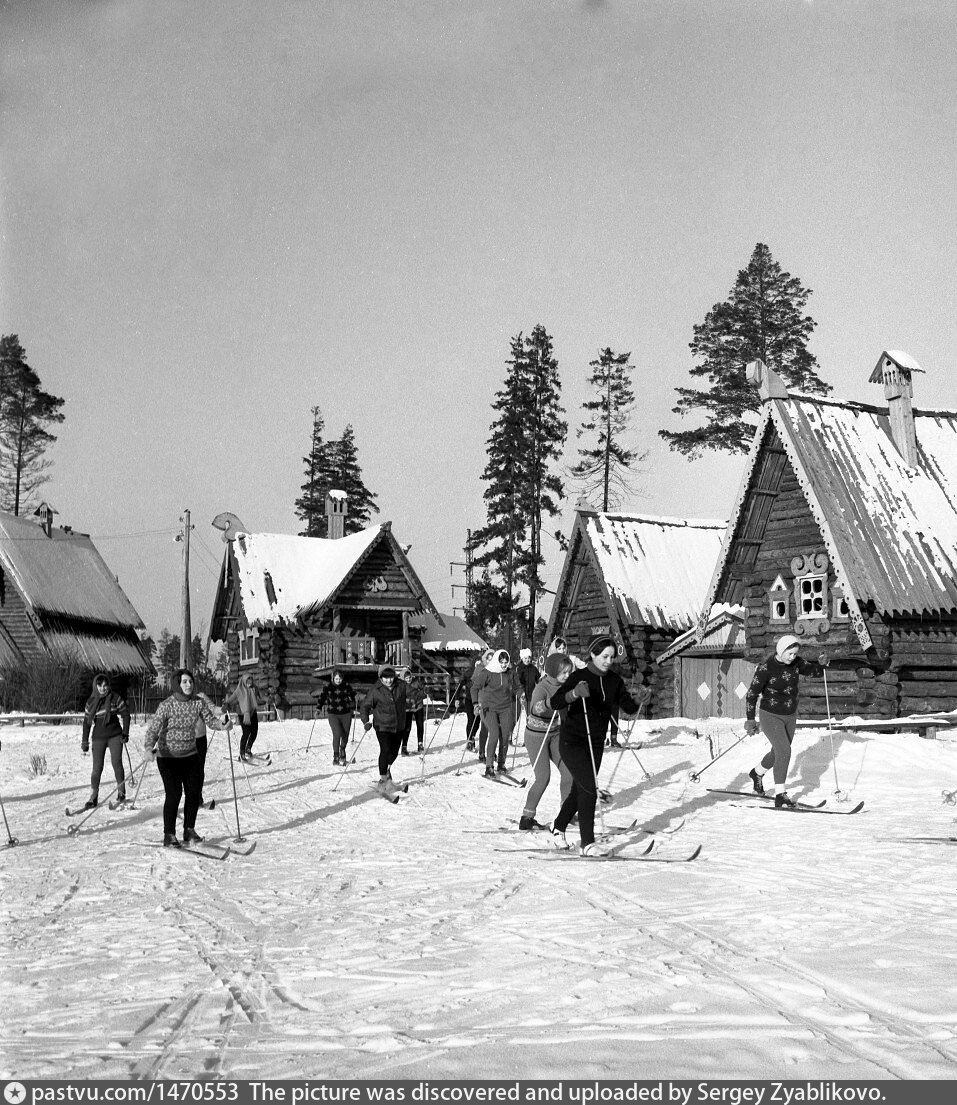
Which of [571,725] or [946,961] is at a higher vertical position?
[571,725]

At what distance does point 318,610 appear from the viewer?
1586 inches

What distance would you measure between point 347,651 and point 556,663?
96.3 ft

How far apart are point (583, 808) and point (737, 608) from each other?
20330mm

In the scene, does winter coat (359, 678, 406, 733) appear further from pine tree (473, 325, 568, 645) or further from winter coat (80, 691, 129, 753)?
pine tree (473, 325, 568, 645)

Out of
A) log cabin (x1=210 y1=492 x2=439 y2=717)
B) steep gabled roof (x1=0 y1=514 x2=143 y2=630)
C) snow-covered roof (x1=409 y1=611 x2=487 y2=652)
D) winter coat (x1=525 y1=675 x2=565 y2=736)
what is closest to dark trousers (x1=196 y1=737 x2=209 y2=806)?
winter coat (x1=525 y1=675 x2=565 y2=736)

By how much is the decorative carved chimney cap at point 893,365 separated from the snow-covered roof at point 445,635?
19.7m

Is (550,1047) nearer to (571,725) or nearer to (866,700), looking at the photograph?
(571,725)

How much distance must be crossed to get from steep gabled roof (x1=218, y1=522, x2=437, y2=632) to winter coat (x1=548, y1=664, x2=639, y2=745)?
99.8 ft

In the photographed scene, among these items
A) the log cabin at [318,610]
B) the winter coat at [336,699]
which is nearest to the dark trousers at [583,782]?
the winter coat at [336,699]

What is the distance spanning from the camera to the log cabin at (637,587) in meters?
32.2

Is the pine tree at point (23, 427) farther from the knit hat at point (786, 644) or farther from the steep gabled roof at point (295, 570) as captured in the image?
the knit hat at point (786, 644)

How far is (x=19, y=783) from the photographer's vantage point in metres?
19.0

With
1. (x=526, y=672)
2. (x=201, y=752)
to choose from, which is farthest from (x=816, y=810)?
(x=526, y=672)
